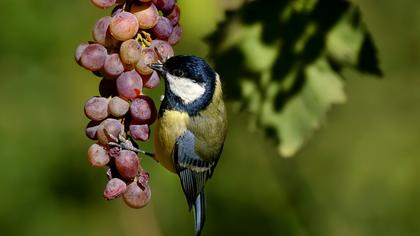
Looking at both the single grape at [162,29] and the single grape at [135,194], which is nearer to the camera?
the single grape at [162,29]

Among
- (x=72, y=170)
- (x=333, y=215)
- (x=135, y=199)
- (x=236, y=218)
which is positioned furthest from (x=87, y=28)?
(x=135, y=199)

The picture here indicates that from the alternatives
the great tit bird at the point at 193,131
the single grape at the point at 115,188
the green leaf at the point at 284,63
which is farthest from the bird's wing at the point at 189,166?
the single grape at the point at 115,188

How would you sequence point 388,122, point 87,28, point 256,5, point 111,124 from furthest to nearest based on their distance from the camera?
point 388,122
point 87,28
point 256,5
point 111,124

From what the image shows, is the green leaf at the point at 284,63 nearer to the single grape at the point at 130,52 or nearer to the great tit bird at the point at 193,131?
the great tit bird at the point at 193,131

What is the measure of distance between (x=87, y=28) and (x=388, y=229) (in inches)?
56.1

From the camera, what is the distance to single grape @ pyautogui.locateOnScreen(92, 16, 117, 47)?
1.72 meters

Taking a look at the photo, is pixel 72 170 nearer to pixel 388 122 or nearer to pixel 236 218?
pixel 236 218

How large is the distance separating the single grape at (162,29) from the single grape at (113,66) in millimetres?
85

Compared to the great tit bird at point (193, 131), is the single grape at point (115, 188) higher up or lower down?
higher up

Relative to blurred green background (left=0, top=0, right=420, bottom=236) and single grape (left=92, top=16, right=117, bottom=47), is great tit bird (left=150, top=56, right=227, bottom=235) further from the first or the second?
blurred green background (left=0, top=0, right=420, bottom=236)

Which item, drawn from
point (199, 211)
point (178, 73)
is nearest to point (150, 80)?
point (178, 73)

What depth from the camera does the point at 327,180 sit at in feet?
12.5

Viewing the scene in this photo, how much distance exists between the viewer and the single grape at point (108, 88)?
5.82 feet

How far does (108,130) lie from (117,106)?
50 millimetres
